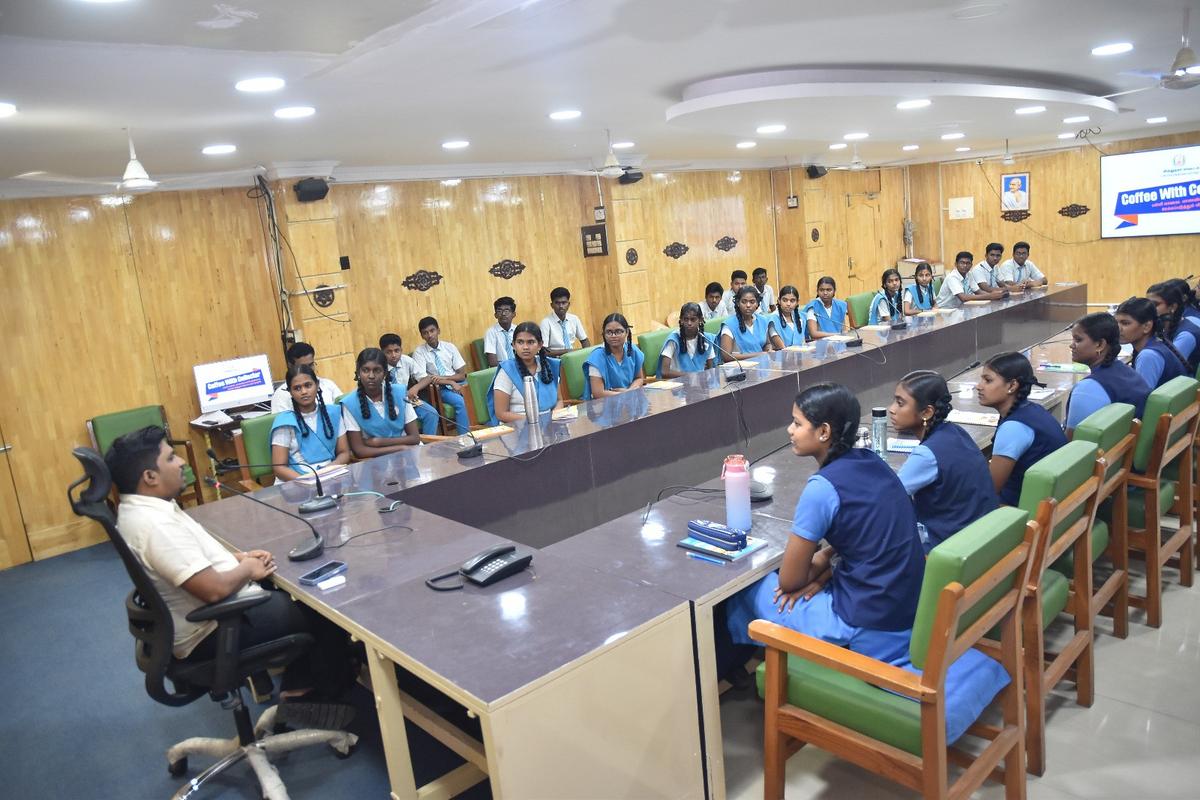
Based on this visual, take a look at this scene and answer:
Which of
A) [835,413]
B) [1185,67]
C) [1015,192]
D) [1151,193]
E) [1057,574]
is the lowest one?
[1057,574]

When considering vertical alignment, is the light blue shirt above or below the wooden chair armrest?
above

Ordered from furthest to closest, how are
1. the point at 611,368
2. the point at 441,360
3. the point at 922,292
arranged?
1. the point at 922,292
2. the point at 441,360
3. the point at 611,368

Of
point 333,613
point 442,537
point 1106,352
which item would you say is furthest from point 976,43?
point 333,613

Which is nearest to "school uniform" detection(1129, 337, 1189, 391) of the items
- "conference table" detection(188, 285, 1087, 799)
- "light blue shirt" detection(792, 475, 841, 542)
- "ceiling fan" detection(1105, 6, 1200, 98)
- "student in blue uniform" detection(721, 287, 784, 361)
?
"conference table" detection(188, 285, 1087, 799)

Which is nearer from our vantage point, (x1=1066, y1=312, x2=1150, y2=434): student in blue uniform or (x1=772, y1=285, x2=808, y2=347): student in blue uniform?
(x1=1066, y1=312, x2=1150, y2=434): student in blue uniform

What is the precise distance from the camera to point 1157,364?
3.79 metres

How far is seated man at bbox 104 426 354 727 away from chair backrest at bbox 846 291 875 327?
613cm

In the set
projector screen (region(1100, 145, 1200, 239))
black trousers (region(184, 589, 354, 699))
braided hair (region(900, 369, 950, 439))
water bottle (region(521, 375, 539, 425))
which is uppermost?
projector screen (region(1100, 145, 1200, 239))

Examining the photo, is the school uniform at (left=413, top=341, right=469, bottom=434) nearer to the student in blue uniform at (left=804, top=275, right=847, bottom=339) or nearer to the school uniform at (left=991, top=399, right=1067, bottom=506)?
the student in blue uniform at (left=804, top=275, right=847, bottom=339)

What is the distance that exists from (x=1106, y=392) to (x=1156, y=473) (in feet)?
1.48

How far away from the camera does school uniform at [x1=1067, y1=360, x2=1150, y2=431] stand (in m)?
3.23

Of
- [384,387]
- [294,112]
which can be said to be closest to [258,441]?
[384,387]

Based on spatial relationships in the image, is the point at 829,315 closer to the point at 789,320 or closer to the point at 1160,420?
the point at 789,320

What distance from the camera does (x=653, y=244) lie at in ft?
28.8
